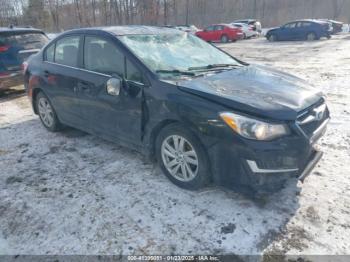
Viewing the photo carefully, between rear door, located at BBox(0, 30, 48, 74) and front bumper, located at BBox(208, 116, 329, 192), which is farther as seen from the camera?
rear door, located at BBox(0, 30, 48, 74)

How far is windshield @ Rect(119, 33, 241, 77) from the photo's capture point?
11.2 feet

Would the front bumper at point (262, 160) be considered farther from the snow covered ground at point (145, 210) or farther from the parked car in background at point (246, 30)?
the parked car in background at point (246, 30)

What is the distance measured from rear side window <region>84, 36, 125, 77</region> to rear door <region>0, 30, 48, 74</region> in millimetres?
4145

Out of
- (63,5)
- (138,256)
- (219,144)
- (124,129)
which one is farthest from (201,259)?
(63,5)

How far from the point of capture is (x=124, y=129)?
11.8 feet

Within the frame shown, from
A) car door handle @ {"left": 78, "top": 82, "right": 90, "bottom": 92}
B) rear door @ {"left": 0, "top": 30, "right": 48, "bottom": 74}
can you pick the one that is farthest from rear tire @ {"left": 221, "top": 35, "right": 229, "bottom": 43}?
car door handle @ {"left": 78, "top": 82, "right": 90, "bottom": 92}

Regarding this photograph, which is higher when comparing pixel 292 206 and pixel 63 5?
pixel 63 5

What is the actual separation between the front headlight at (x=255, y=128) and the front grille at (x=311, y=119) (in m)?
0.23

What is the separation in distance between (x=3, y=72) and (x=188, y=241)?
21.4 feet

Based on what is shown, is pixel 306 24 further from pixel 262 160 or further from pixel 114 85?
pixel 262 160

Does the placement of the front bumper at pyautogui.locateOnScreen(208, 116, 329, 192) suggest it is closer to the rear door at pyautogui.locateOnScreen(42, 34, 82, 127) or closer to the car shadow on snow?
the car shadow on snow

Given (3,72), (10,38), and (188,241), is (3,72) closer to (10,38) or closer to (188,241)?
(10,38)

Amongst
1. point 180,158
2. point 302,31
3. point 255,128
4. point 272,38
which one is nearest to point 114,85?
point 180,158

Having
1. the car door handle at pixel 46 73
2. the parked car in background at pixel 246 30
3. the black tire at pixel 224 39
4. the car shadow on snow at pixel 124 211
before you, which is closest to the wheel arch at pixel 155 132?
the car shadow on snow at pixel 124 211
